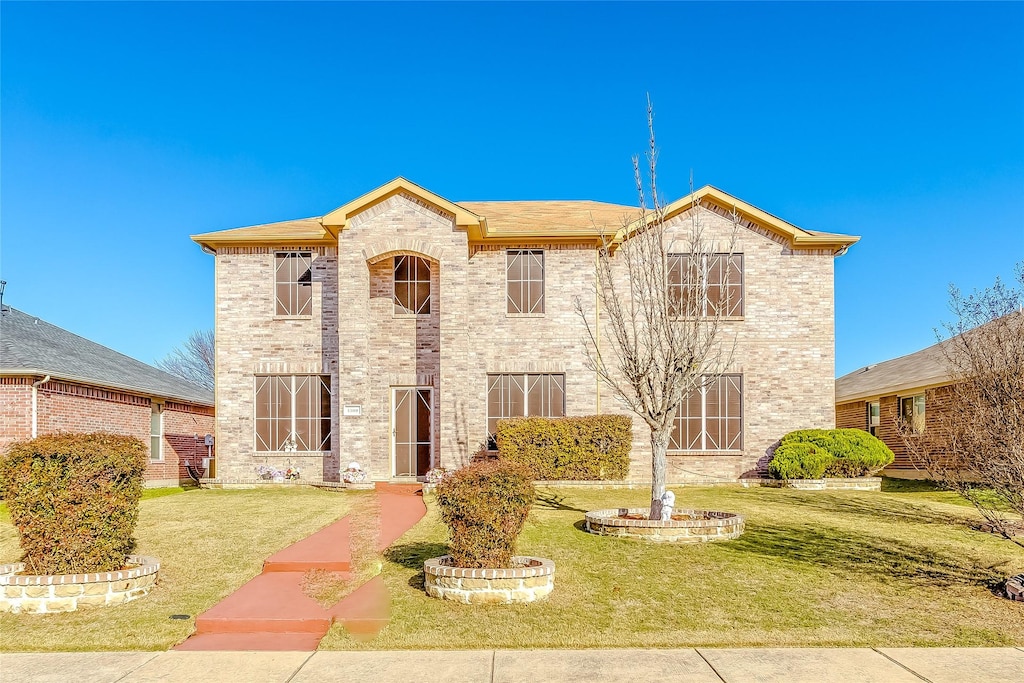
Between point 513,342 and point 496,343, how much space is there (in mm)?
397

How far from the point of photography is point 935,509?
13.3 m

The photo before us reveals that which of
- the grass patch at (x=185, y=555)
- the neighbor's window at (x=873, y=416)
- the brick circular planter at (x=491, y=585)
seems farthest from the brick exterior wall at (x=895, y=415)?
the grass patch at (x=185, y=555)

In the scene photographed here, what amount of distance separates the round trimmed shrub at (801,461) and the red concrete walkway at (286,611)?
412 inches

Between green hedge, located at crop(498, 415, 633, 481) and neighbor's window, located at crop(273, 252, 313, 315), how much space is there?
568 centimetres

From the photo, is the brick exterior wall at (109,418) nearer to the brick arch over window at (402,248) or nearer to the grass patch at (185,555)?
the grass patch at (185,555)

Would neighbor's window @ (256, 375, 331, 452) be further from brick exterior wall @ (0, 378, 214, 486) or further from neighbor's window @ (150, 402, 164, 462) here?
neighbor's window @ (150, 402, 164, 462)

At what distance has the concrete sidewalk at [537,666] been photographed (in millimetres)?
5996

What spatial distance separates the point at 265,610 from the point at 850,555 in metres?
7.07

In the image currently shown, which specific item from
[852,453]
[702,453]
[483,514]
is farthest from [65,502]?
[852,453]

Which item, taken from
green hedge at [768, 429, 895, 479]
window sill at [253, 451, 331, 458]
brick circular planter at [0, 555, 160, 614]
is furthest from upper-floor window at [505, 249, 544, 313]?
brick circular planter at [0, 555, 160, 614]

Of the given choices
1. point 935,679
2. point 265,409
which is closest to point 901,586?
point 935,679

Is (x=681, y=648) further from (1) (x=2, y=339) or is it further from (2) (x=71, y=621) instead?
(1) (x=2, y=339)

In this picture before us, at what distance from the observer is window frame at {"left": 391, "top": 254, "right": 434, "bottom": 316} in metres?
17.8

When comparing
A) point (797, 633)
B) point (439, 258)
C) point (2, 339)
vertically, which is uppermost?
point (439, 258)
